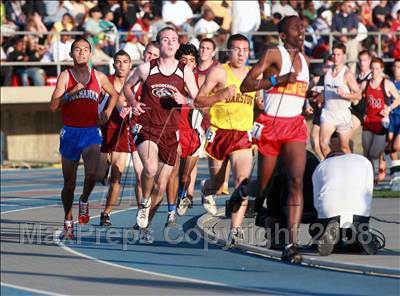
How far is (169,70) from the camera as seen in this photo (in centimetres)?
1484

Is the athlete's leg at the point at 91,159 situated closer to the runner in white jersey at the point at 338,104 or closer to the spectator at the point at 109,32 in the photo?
the runner in white jersey at the point at 338,104

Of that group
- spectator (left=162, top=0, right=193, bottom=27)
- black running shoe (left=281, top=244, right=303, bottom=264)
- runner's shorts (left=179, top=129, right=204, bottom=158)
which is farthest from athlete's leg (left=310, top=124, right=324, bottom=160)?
black running shoe (left=281, top=244, right=303, bottom=264)

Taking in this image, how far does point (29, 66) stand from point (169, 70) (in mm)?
16355

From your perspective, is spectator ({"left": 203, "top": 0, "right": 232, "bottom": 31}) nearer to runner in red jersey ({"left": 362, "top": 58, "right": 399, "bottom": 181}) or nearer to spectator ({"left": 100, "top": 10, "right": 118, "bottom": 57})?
spectator ({"left": 100, "top": 10, "right": 118, "bottom": 57})

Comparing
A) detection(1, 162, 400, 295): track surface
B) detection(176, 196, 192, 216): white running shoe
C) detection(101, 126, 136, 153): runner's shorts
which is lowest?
detection(1, 162, 400, 295): track surface

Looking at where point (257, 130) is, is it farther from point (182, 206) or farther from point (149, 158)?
point (182, 206)

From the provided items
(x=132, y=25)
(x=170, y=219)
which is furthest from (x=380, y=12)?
(x=170, y=219)

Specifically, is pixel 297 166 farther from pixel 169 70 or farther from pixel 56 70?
pixel 56 70

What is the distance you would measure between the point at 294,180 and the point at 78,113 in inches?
136

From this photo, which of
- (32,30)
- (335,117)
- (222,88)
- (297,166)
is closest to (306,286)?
(297,166)

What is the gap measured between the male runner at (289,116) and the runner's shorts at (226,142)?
2.11 meters

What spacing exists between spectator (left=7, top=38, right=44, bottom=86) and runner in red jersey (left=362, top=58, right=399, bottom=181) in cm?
979

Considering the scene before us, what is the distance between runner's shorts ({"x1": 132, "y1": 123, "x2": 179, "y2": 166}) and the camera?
14898 millimetres

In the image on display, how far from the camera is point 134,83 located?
15.0 metres
